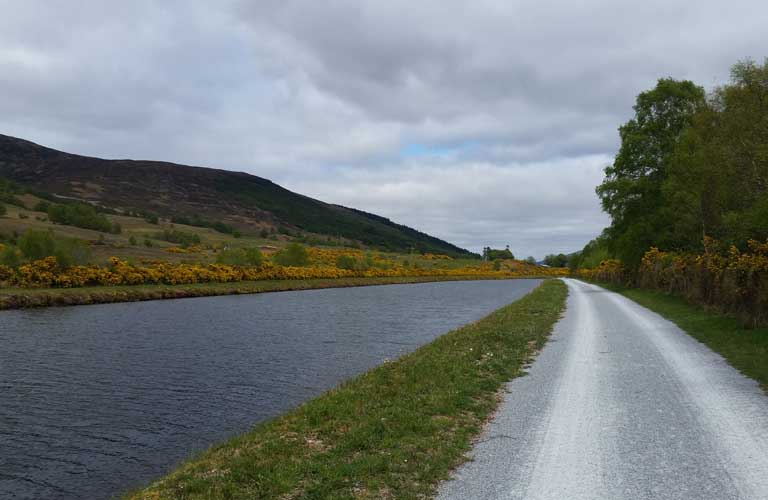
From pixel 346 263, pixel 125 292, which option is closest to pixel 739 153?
pixel 125 292

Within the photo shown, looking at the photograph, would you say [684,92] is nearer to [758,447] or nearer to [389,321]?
[389,321]

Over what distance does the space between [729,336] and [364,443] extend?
15.5 metres

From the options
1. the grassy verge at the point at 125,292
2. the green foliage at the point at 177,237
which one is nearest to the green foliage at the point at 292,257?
the grassy verge at the point at 125,292

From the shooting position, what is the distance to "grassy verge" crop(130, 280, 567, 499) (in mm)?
6812

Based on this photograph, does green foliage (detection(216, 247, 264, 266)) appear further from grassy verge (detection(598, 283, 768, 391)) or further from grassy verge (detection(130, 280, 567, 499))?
grassy verge (detection(130, 280, 567, 499))

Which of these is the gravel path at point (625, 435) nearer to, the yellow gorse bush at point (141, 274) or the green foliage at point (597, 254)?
the green foliage at point (597, 254)

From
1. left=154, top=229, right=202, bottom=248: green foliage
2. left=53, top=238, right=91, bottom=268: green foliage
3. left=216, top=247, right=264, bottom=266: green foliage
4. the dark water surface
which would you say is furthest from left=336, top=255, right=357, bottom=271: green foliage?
the dark water surface

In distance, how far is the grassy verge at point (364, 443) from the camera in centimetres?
681

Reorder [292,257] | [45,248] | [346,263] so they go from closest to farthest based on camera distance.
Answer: [45,248], [292,257], [346,263]

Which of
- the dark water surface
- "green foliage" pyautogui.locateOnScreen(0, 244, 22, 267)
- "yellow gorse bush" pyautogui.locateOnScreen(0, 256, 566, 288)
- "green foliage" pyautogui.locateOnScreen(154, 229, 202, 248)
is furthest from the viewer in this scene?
"green foliage" pyautogui.locateOnScreen(154, 229, 202, 248)

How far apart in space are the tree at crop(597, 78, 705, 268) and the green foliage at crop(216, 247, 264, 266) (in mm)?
50714

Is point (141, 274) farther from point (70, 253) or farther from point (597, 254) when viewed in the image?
point (597, 254)

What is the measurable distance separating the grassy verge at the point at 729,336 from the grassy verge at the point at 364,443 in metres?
5.77

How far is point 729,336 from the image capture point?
18141 mm
